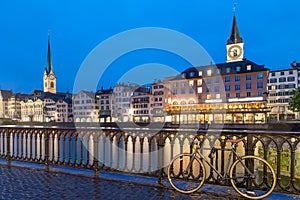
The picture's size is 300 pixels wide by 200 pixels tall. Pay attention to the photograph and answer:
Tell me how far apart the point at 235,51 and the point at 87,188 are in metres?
107

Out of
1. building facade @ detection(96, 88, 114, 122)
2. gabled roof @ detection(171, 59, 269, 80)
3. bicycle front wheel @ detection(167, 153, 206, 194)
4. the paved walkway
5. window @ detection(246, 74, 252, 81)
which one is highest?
gabled roof @ detection(171, 59, 269, 80)

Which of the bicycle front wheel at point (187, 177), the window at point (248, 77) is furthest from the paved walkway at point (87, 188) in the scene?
the window at point (248, 77)

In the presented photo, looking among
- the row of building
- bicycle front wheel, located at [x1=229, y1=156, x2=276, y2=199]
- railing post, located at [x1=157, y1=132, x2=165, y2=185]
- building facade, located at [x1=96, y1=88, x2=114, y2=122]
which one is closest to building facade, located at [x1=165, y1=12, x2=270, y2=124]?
the row of building

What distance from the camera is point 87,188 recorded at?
636cm

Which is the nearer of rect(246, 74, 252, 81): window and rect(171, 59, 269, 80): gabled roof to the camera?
rect(246, 74, 252, 81): window

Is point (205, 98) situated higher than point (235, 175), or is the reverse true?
point (205, 98)

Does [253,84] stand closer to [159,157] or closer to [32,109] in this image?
[159,157]

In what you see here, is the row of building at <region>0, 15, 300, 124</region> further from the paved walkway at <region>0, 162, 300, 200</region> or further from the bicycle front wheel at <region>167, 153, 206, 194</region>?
the bicycle front wheel at <region>167, 153, 206, 194</region>

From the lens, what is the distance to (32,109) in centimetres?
13312

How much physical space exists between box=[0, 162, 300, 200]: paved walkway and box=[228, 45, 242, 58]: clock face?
4121 inches

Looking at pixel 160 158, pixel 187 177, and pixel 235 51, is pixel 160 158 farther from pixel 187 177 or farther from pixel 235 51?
pixel 235 51

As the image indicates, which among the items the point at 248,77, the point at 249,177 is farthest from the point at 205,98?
the point at 249,177

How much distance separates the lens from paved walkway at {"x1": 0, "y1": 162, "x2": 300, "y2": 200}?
18.8 feet

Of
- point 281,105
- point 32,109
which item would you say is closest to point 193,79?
point 281,105
